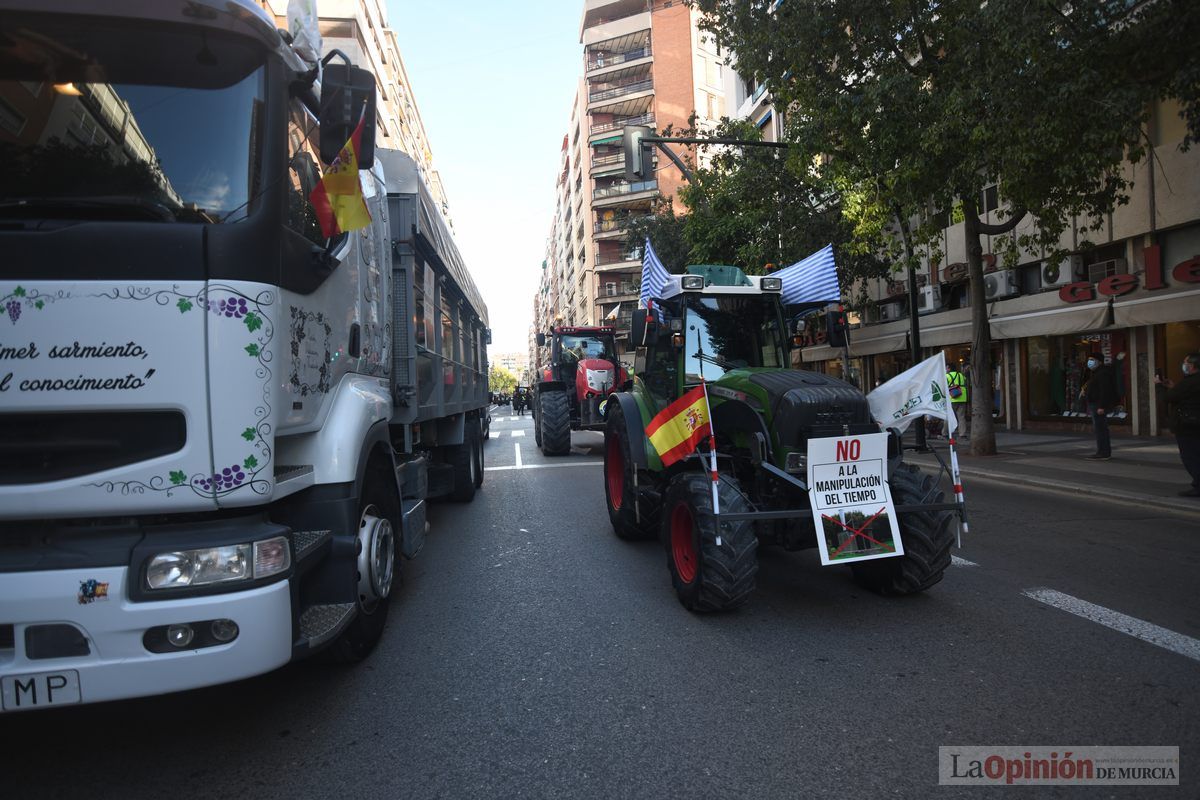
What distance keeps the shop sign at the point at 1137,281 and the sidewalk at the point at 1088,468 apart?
302 centimetres

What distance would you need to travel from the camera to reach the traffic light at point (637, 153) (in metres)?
13.7

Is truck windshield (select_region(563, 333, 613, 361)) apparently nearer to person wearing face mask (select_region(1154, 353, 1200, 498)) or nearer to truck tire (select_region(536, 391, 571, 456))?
truck tire (select_region(536, 391, 571, 456))

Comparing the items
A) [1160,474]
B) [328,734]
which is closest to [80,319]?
[328,734]

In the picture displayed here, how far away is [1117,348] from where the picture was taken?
15047 mm

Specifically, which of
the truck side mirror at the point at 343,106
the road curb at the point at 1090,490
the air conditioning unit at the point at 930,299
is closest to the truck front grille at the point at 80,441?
the truck side mirror at the point at 343,106

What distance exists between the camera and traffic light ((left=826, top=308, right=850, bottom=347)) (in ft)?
18.2

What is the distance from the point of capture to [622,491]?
684 cm

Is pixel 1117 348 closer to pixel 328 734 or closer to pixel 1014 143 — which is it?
pixel 1014 143

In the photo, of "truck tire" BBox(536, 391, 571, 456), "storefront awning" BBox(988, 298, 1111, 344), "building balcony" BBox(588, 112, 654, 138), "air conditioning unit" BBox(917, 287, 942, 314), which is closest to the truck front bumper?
"truck tire" BBox(536, 391, 571, 456)

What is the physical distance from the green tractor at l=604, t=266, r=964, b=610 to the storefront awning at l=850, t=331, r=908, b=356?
17.5 meters

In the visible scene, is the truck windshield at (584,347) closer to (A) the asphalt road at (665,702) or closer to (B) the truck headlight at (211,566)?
(A) the asphalt road at (665,702)

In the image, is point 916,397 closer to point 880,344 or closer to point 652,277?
point 652,277

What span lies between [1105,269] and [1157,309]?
7.85ft

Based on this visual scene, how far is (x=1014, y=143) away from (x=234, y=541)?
9.86 metres
